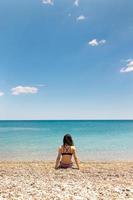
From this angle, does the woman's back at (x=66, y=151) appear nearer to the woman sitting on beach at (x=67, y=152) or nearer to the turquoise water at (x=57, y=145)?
the woman sitting on beach at (x=67, y=152)

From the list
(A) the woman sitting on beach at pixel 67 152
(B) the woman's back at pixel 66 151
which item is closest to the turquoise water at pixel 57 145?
(A) the woman sitting on beach at pixel 67 152

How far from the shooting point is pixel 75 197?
7.08 m

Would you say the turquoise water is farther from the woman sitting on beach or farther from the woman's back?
the woman's back

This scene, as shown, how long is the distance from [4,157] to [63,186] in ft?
46.2

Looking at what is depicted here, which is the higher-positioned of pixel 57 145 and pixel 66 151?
pixel 66 151

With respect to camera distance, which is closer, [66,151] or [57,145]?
[66,151]

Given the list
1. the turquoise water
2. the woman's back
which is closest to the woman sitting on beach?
the woman's back

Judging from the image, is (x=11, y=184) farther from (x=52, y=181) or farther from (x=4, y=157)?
(x=4, y=157)

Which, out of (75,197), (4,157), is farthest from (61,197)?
(4,157)

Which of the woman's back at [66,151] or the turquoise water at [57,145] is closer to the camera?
the woman's back at [66,151]

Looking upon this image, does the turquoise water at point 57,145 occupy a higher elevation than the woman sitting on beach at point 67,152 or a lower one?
lower

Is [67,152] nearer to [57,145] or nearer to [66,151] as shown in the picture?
[66,151]

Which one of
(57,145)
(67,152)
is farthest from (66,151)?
(57,145)

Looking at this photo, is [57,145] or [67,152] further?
[57,145]
